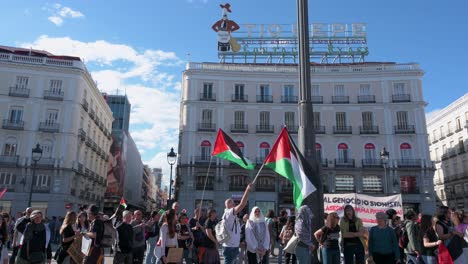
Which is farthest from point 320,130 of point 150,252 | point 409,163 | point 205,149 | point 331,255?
point 331,255

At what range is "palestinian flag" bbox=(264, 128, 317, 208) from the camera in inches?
278

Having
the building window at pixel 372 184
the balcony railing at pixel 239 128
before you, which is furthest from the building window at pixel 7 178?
the building window at pixel 372 184

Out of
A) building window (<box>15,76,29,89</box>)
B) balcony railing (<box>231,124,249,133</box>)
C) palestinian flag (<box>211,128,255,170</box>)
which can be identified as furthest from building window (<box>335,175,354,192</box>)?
building window (<box>15,76,29,89</box>)

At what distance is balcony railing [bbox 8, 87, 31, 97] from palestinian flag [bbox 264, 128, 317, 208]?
3595 cm

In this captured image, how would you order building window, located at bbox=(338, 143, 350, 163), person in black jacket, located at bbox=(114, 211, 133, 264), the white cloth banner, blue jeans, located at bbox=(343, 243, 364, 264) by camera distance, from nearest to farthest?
blue jeans, located at bbox=(343, 243, 364, 264), person in black jacket, located at bbox=(114, 211, 133, 264), the white cloth banner, building window, located at bbox=(338, 143, 350, 163)

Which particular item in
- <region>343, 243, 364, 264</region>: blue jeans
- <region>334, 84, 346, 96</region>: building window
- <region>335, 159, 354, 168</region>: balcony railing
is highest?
<region>334, 84, 346, 96</region>: building window

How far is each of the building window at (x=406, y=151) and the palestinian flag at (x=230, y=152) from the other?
3215 cm

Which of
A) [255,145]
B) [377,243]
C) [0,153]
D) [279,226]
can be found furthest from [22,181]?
[377,243]

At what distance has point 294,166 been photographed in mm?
7477

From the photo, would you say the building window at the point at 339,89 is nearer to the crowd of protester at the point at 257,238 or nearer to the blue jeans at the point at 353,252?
the crowd of protester at the point at 257,238

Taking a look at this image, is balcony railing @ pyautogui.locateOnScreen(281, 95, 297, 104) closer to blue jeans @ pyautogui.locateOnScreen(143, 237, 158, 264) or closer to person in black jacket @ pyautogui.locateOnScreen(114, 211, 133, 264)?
blue jeans @ pyautogui.locateOnScreen(143, 237, 158, 264)

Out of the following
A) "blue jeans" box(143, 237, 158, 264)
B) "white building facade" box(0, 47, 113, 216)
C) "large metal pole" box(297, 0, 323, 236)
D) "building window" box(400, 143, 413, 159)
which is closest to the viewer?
"large metal pole" box(297, 0, 323, 236)

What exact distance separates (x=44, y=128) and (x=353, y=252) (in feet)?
118

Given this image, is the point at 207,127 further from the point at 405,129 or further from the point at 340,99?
the point at 405,129
